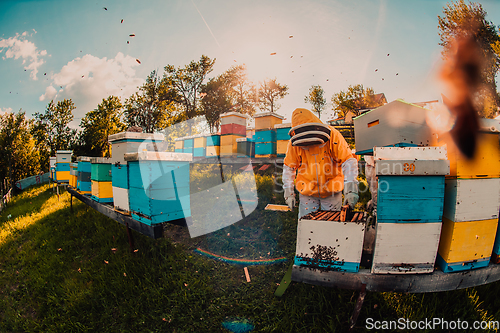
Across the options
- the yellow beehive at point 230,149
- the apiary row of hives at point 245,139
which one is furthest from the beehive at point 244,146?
the yellow beehive at point 230,149

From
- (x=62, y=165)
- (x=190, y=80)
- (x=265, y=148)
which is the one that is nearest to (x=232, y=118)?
(x=265, y=148)

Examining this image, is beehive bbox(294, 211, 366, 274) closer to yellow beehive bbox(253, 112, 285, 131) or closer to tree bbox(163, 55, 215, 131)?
yellow beehive bbox(253, 112, 285, 131)

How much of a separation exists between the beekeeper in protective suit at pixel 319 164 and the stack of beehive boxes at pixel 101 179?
3.32 meters

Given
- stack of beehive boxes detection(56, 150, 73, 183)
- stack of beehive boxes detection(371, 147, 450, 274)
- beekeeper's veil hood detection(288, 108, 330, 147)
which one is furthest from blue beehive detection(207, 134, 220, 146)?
stack of beehive boxes detection(371, 147, 450, 274)

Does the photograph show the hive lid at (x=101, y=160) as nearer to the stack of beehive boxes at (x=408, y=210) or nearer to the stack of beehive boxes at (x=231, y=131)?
the stack of beehive boxes at (x=231, y=131)

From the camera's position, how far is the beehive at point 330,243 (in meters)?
1.43

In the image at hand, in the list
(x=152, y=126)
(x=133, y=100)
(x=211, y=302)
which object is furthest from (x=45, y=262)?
(x=133, y=100)

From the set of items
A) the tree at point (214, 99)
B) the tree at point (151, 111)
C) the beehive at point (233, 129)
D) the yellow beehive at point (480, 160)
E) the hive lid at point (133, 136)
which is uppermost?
the tree at point (214, 99)

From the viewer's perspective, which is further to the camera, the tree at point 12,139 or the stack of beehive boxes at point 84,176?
the tree at point 12,139

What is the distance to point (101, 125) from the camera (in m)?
18.4

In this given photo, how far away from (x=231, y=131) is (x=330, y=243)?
565 centimetres

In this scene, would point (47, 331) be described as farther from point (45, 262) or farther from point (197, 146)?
point (197, 146)

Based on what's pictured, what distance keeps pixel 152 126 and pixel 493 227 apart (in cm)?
1412

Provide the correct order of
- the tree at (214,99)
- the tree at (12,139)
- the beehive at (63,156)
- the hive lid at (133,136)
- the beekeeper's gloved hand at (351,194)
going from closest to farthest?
the beekeeper's gloved hand at (351,194) → the hive lid at (133,136) → the beehive at (63,156) → the tree at (12,139) → the tree at (214,99)
